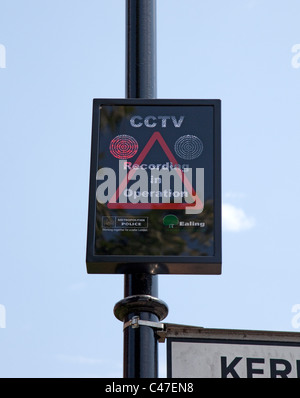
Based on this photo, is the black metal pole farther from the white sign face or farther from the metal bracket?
the white sign face

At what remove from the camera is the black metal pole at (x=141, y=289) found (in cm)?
665

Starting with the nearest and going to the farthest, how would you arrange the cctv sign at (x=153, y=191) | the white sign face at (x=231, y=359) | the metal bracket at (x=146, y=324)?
the white sign face at (x=231, y=359), the metal bracket at (x=146, y=324), the cctv sign at (x=153, y=191)

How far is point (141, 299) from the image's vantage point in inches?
268

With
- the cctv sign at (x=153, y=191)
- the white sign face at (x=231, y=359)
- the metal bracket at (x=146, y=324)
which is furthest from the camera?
the cctv sign at (x=153, y=191)

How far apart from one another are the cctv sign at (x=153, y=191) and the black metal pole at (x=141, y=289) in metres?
0.15

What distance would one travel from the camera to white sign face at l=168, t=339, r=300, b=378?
657 cm

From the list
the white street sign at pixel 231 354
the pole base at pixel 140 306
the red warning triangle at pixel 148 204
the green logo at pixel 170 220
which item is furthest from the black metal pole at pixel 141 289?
the red warning triangle at pixel 148 204

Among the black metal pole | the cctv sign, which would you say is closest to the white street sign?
the black metal pole

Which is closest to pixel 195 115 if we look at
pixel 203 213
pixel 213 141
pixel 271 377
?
pixel 213 141

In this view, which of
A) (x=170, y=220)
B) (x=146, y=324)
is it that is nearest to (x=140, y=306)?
(x=146, y=324)

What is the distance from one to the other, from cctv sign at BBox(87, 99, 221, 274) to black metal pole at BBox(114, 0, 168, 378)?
15 cm

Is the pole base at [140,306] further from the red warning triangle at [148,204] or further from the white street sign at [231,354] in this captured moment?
the red warning triangle at [148,204]
